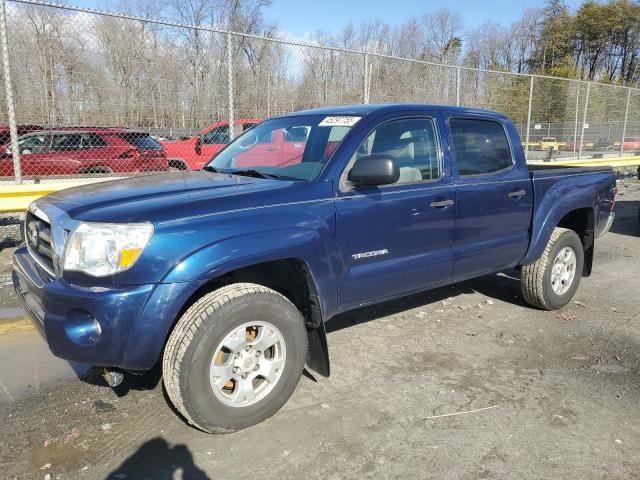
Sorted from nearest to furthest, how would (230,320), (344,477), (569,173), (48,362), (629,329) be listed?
(344,477)
(230,320)
(48,362)
(629,329)
(569,173)

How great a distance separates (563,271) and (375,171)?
2841 millimetres

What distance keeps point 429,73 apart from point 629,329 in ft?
24.7

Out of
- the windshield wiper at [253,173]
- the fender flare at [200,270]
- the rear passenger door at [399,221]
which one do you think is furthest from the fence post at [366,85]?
the fender flare at [200,270]

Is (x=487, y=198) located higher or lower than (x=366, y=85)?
lower

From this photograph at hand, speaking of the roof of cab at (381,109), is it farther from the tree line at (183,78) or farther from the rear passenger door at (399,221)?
the tree line at (183,78)

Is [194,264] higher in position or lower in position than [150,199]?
lower

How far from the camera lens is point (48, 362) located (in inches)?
151

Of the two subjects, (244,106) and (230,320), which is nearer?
(230,320)

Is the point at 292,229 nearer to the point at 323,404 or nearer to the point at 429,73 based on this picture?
the point at 323,404

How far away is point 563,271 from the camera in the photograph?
5.02 metres

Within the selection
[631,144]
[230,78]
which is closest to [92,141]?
[230,78]

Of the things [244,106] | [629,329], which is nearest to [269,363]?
[629,329]

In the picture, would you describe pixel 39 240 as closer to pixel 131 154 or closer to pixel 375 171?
pixel 375 171

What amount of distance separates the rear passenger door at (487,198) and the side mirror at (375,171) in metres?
0.91
